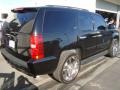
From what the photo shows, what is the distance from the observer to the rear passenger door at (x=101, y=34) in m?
7.11

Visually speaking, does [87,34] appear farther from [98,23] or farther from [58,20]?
[58,20]

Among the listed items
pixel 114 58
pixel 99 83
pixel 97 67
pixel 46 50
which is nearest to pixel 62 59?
pixel 46 50

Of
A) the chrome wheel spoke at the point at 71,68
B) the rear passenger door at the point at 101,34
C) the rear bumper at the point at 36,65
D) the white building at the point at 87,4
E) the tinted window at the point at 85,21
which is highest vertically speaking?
the white building at the point at 87,4

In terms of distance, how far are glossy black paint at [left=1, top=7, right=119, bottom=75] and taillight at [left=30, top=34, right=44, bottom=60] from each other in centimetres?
8

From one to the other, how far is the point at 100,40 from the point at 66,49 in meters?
2.15

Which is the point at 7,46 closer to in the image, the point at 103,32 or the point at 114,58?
the point at 103,32

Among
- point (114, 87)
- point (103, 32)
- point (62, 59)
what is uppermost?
point (103, 32)

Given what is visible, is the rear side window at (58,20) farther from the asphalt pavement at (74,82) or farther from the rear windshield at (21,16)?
the asphalt pavement at (74,82)

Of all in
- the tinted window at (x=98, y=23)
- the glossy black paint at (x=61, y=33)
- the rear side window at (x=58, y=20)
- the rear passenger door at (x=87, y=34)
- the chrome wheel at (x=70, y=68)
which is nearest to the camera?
the glossy black paint at (x=61, y=33)

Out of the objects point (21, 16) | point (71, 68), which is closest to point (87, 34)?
point (71, 68)

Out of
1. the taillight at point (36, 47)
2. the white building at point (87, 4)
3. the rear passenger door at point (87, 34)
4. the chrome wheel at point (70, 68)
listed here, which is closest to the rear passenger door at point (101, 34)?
the rear passenger door at point (87, 34)

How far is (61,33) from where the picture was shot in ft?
17.3

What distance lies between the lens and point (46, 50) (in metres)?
4.89

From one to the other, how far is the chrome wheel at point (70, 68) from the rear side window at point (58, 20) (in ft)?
2.73
